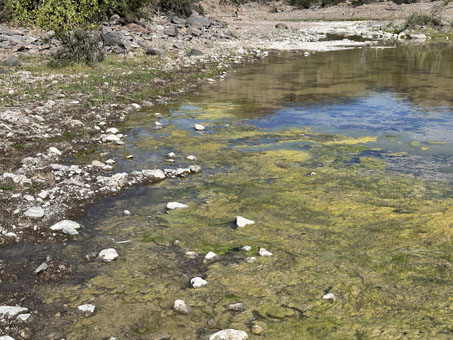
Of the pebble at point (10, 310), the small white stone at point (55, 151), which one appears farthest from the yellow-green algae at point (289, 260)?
the small white stone at point (55, 151)

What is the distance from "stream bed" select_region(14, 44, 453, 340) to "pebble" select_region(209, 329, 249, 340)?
0.11m

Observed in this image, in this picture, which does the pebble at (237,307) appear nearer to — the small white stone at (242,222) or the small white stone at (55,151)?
the small white stone at (242,222)

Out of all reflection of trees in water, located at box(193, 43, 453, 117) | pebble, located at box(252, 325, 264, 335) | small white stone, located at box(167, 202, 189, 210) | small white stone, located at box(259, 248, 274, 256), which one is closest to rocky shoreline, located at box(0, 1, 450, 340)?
pebble, located at box(252, 325, 264, 335)

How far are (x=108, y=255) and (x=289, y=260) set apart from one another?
6.22 feet

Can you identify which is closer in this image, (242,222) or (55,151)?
(242,222)

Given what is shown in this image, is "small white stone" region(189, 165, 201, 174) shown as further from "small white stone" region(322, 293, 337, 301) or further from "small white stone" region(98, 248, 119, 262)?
"small white stone" region(322, 293, 337, 301)

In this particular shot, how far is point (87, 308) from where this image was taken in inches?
150

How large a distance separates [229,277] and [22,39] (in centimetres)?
2066

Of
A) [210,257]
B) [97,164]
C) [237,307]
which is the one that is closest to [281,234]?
[210,257]

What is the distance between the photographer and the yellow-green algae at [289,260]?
3652 mm

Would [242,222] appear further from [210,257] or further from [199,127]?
[199,127]

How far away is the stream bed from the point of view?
12.2 ft

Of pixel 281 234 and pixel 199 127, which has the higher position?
pixel 199 127

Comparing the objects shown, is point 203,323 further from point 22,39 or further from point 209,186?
point 22,39
